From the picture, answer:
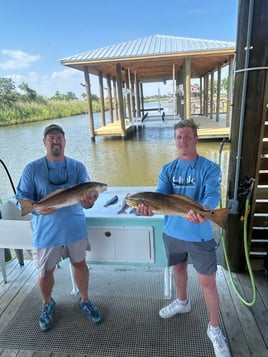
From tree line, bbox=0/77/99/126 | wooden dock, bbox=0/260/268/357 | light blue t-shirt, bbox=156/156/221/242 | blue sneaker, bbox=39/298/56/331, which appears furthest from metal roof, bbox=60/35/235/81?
blue sneaker, bbox=39/298/56/331

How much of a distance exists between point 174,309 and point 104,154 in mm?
5816

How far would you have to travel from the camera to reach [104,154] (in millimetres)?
7191

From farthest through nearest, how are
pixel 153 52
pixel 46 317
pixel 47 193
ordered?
pixel 153 52
pixel 46 317
pixel 47 193

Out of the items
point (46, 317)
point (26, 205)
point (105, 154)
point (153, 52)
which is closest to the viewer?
point (26, 205)

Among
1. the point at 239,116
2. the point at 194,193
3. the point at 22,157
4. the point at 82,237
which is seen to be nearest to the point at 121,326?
the point at 82,237

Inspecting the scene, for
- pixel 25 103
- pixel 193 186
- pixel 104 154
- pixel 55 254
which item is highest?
pixel 25 103

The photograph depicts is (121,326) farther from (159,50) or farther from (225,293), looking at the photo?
(159,50)

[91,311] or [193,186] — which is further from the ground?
[193,186]

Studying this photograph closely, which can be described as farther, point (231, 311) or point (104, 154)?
point (104, 154)

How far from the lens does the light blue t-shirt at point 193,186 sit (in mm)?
1265

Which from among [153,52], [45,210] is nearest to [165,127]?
[153,52]

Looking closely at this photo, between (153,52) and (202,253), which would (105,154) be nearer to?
(153,52)

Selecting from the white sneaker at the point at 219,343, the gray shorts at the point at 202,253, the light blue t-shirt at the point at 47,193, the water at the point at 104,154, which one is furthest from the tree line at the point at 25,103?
the white sneaker at the point at 219,343

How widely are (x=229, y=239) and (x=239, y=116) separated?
0.89 meters
